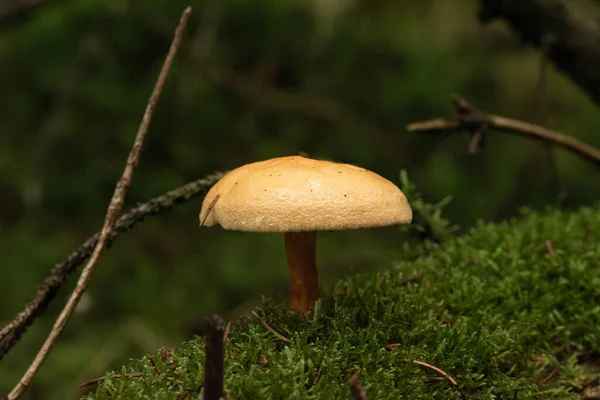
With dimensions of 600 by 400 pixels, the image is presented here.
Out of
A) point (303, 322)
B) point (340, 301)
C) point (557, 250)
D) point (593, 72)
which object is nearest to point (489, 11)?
point (593, 72)

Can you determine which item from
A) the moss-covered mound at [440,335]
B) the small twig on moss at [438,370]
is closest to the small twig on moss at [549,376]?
the moss-covered mound at [440,335]

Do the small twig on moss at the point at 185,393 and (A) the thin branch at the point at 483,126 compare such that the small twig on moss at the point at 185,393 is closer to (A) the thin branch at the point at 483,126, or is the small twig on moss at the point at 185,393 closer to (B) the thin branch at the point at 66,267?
(B) the thin branch at the point at 66,267

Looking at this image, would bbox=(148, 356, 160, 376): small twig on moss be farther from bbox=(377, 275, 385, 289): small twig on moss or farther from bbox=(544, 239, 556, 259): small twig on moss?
bbox=(544, 239, 556, 259): small twig on moss

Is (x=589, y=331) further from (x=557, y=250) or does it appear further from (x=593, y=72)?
(x=593, y=72)

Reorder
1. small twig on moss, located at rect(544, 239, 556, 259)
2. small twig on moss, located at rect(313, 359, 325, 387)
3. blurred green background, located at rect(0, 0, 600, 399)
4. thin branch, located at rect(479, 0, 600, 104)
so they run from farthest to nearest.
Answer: blurred green background, located at rect(0, 0, 600, 399) < thin branch, located at rect(479, 0, 600, 104) < small twig on moss, located at rect(544, 239, 556, 259) < small twig on moss, located at rect(313, 359, 325, 387)

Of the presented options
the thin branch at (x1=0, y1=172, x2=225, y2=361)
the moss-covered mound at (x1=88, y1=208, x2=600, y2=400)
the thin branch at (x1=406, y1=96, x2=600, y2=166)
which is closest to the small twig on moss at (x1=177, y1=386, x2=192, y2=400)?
the moss-covered mound at (x1=88, y1=208, x2=600, y2=400)

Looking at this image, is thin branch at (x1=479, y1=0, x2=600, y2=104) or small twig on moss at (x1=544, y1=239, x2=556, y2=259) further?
thin branch at (x1=479, y1=0, x2=600, y2=104)
